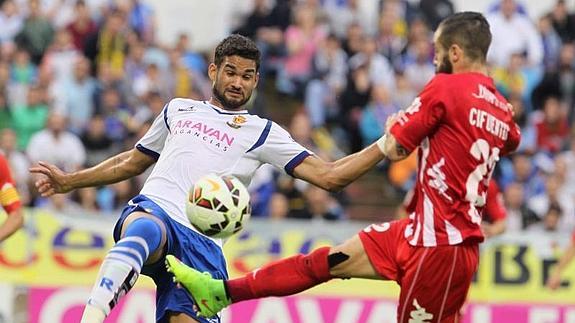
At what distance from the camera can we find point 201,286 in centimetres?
877

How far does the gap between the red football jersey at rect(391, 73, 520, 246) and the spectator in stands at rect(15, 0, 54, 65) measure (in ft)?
37.5

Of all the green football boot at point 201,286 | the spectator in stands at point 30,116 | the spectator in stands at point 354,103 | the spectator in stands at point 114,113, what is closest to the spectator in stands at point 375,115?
the spectator in stands at point 354,103

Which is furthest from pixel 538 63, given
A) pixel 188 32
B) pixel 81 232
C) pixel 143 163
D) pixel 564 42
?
pixel 143 163

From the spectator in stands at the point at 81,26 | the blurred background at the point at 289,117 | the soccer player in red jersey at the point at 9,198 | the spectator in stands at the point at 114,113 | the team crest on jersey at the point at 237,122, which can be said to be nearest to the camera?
the team crest on jersey at the point at 237,122

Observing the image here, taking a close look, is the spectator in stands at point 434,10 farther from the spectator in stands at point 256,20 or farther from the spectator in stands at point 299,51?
the spectator in stands at point 256,20

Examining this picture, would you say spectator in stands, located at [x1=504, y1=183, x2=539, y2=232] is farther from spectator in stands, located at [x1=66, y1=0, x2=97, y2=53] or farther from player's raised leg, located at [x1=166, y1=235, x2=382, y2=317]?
player's raised leg, located at [x1=166, y1=235, x2=382, y2=317]

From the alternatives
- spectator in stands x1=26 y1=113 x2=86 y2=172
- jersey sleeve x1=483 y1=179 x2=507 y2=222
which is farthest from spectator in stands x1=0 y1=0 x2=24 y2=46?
jersey sleeve x1=483 y1=179 x2=507 y2=222

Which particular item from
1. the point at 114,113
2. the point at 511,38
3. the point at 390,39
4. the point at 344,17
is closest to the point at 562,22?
the point at 511,38

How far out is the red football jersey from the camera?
8586 millimetres

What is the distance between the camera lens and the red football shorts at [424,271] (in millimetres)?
8750

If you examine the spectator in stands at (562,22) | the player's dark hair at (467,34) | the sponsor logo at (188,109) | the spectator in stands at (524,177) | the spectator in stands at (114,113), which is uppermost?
the player's dark hair at (467,34)

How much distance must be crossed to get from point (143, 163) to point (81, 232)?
549 cm

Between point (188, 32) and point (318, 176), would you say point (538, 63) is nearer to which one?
point (188, 32)

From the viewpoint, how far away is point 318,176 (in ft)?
29.9
